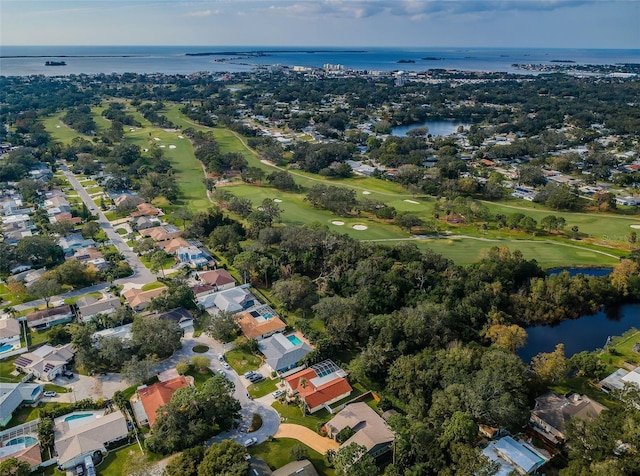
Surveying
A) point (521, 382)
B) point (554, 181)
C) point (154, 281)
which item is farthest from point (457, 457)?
point (554, 181)

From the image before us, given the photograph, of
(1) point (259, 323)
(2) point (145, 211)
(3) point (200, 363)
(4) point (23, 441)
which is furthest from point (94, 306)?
(2) point (145, 211)

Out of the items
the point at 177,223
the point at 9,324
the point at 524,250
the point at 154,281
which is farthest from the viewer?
the point at 177,223

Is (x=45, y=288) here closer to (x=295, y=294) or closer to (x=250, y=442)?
(x=295, y=294)

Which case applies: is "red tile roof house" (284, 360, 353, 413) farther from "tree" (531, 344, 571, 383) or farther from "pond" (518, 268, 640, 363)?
"pond" (518, 268, 640, 363)

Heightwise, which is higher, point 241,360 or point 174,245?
point 174,245

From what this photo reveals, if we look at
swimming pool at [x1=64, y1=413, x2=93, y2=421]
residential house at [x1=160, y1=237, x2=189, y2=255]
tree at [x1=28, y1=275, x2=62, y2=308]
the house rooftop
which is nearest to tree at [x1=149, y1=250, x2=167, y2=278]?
residential house at [x1=160, y1=237, x2=189, y2=255]

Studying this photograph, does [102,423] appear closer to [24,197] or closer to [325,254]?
[325,254]

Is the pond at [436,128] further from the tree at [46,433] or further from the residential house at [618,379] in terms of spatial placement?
the tree at [46,433]

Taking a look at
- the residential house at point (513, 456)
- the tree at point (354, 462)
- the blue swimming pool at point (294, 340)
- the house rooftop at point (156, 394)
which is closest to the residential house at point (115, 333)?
the house rooftop at point (156, 394)
